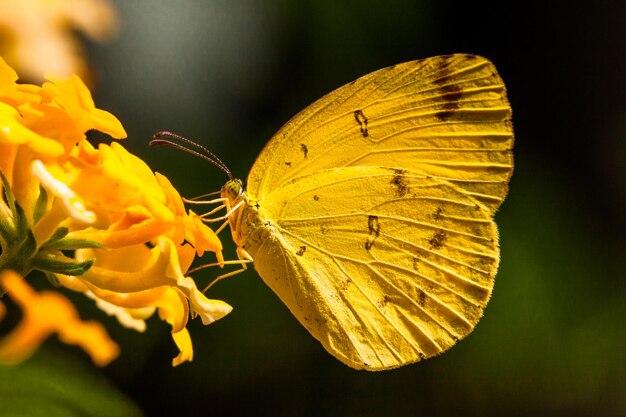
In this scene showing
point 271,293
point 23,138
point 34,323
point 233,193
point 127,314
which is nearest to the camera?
point 34,323

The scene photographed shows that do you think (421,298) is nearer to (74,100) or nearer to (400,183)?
(400,183)

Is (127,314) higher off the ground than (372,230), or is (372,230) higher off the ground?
(127,314)

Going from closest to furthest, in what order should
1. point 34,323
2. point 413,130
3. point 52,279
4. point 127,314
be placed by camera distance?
point 34,323
point 52,279
point 127,314
point 413,130

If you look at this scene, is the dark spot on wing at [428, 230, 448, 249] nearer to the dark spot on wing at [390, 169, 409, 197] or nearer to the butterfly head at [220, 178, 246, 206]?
the dark spot on wing at [390, 169, 409, 197]

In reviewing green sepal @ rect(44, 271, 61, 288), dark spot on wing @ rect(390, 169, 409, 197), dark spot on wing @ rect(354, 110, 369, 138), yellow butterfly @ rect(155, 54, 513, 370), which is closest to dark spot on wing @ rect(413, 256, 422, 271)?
yellow butterfly @ rect(155, 54, 513, 370)

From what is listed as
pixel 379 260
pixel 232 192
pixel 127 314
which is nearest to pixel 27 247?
pixel 127 314
